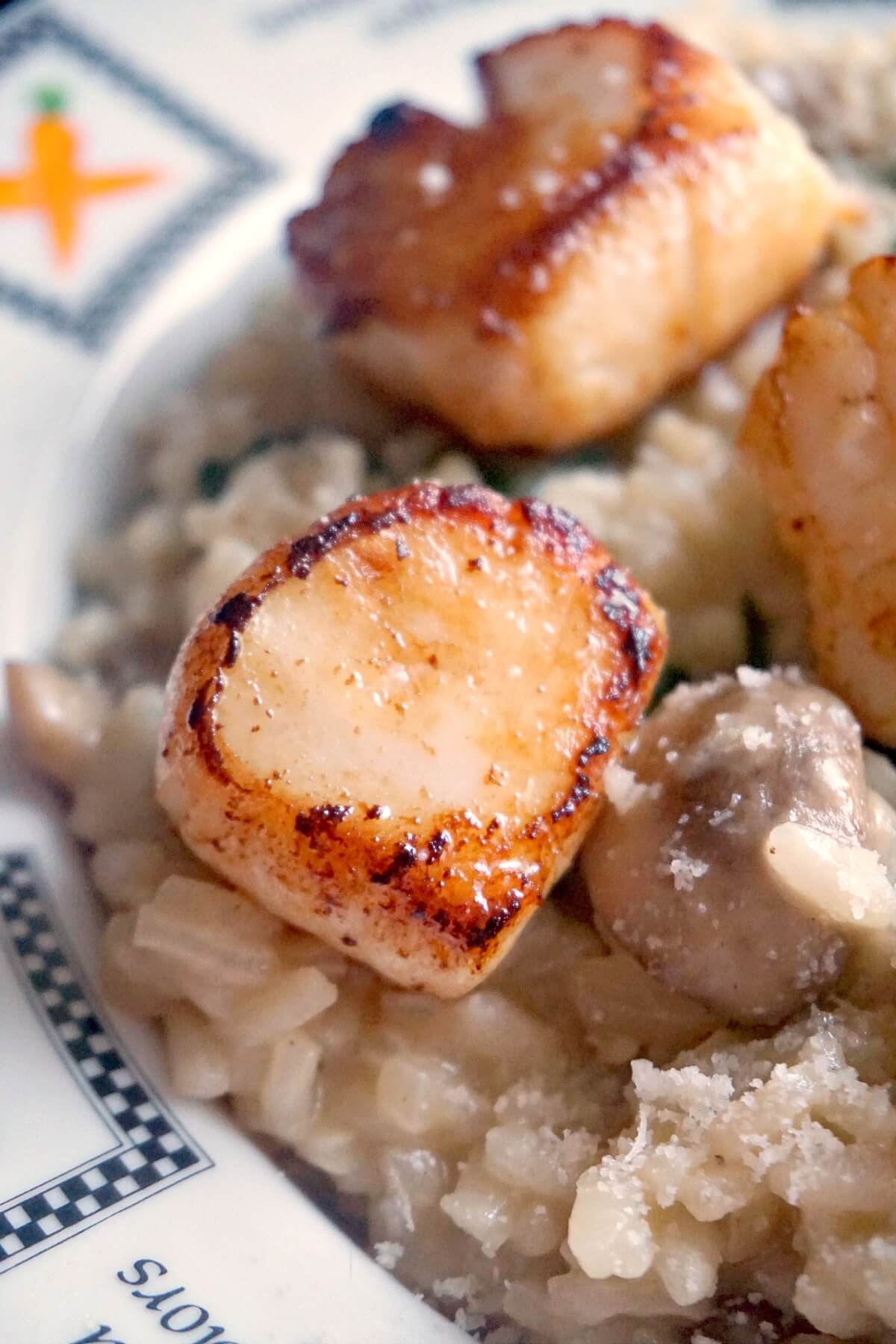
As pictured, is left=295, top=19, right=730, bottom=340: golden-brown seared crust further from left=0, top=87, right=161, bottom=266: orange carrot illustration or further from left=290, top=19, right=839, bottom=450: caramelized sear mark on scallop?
left=0, top=87, right=161, bottom=266: orange carrot illustration

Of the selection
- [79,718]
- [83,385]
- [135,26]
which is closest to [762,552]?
[79,718]

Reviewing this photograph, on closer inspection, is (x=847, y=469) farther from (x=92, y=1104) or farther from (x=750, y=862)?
(x=92, y=1104)

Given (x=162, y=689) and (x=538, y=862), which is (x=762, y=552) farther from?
(x=162, y=689)

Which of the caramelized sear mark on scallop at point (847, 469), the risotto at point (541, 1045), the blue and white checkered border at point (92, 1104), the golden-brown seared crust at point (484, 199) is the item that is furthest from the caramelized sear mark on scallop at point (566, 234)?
the blue and white checkered border at point (92, 1104)

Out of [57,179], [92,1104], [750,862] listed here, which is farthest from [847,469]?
[57,179]

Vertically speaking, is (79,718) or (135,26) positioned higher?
(135,26)

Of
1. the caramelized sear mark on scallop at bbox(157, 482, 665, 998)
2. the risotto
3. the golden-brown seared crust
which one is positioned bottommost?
the risotto

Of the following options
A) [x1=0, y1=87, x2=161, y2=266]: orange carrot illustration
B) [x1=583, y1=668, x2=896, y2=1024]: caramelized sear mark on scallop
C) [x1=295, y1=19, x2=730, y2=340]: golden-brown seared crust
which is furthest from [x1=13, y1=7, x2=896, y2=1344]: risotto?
[x1=0, y1=87, x2=161, y2=266]: orange carrot illustration
